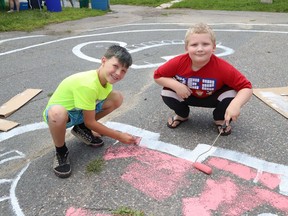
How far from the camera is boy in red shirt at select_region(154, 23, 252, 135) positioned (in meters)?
2.61

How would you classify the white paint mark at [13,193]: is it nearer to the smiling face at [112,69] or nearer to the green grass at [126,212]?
the green grass at [126,212]

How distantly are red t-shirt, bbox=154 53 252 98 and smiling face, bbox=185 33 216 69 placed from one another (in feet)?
0.41

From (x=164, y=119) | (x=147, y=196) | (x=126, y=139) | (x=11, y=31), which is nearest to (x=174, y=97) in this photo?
(x=164, y=119)

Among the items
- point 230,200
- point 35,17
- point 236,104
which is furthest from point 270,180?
point 35,17

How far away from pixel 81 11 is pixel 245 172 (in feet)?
31.2

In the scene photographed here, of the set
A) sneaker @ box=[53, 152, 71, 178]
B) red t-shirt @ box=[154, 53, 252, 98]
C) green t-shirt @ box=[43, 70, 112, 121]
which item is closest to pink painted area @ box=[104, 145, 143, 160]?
sneaker @ box=[53, 152, 71, 178]

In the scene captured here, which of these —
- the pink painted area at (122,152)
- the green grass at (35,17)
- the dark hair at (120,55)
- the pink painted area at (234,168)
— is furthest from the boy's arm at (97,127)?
the green grass at (35,17)

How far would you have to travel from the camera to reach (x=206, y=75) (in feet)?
9.04

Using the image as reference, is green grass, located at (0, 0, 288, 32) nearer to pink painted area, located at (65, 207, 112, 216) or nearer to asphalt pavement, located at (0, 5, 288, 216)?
asphalt pavement, located at (0, 5, 288, 216)

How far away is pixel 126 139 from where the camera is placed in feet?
8.50

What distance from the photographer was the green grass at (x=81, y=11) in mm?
8594

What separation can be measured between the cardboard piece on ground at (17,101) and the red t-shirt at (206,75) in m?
1.61

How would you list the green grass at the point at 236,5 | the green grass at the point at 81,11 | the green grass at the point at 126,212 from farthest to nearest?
the green grass at the point at 236,5 → the green grass at the point at 81,11 → the green grass at the point at 126,212

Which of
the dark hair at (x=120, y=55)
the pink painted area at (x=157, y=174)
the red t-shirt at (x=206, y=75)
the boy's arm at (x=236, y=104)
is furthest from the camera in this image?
the red t-shirt at (x=206, y=75)
